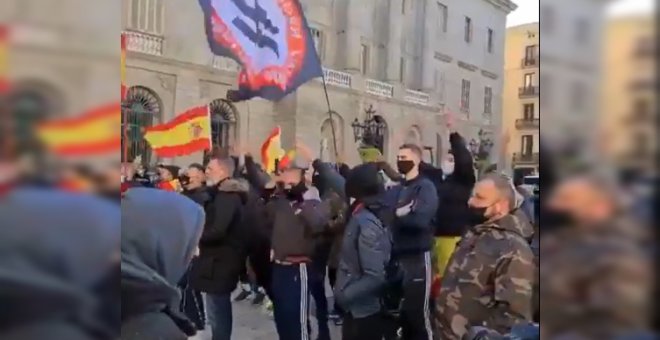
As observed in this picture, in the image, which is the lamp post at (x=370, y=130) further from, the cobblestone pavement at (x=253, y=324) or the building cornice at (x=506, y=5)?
the cobblestone pavement at (x=253, y=324)

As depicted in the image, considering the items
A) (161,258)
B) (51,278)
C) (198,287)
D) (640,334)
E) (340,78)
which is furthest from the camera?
(198,287)

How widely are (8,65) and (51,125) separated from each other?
0.12m

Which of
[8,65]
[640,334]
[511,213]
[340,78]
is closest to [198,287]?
[340,78]

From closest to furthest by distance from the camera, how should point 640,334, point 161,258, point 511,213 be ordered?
point 640,334 → point 161,258 → point 511,213

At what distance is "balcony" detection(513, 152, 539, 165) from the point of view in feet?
4.83

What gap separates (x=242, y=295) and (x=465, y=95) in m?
0.90

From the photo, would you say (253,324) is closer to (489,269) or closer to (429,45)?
(489,269)

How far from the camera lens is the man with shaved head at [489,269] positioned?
1.68m

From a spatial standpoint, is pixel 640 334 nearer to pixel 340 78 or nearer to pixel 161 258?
pixel 161 258

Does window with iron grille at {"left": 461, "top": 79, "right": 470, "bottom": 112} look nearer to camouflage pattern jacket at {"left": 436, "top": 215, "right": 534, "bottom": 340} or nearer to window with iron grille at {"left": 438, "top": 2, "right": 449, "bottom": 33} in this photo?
window with iron grille at {"left": 438, "top": 2, "right": 449, "bottom": 33}

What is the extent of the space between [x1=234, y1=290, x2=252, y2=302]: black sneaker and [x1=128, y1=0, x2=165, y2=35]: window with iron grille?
79cm

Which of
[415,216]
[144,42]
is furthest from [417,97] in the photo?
[144,42]

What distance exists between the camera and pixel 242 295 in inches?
88.9

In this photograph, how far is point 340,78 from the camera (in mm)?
1948
